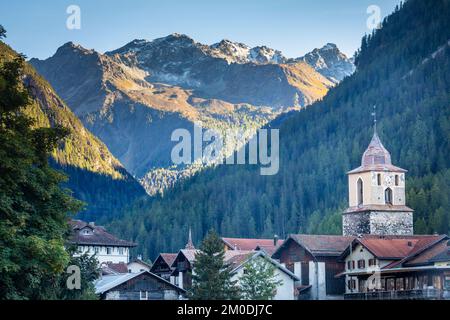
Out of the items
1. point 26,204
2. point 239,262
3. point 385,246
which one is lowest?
point 26,204

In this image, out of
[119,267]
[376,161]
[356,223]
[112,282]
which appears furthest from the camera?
[119,267]

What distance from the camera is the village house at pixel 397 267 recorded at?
3113 inches

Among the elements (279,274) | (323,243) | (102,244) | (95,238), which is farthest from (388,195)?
(95,238)

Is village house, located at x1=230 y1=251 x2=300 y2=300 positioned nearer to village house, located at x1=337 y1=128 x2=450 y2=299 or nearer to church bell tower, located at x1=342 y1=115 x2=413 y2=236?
village house, located at x1=337 y1=128 x2=450 y2=299

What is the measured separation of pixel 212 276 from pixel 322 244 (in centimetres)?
3515

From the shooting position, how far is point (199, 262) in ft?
238

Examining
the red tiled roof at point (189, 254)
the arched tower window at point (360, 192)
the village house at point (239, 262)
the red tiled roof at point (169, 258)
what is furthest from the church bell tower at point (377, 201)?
the red tiled roof at point (169, 258)

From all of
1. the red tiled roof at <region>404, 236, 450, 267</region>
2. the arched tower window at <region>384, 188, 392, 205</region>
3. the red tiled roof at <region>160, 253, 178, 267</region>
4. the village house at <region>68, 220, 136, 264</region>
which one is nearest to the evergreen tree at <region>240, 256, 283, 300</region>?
the red tiled roof at <region>404, 236, 450, 267</region>

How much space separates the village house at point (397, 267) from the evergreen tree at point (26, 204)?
1499 inches

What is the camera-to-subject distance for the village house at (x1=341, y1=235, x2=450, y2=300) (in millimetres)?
79081

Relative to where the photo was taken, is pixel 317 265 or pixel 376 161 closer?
pixel 317 265

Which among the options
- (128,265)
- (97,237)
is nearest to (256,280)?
(128,265)

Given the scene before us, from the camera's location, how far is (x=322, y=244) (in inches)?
4048

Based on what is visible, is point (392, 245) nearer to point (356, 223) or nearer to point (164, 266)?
point (356, 223)
